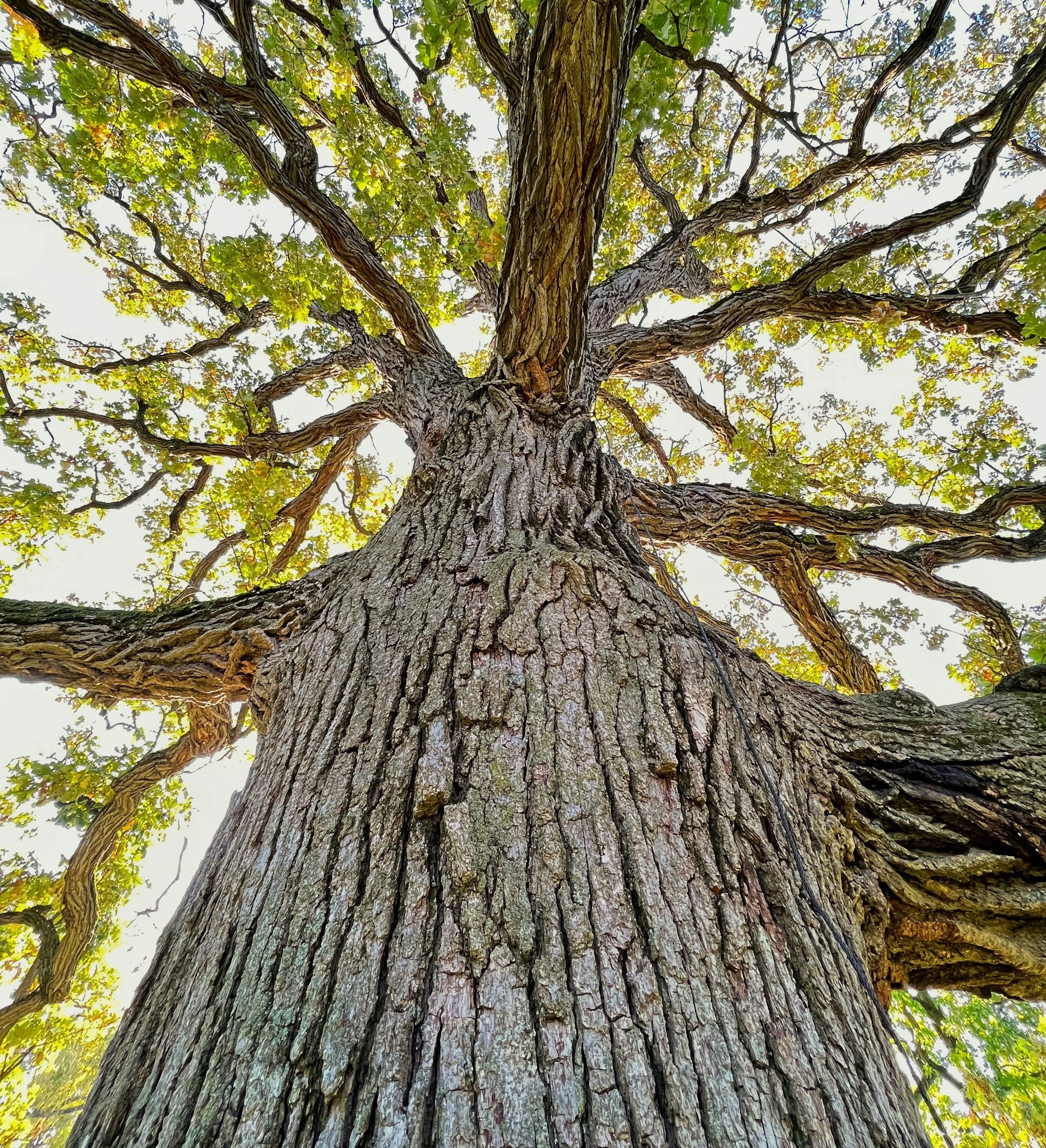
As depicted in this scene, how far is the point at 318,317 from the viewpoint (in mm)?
5105

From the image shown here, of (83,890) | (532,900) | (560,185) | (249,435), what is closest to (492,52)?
(560,185)

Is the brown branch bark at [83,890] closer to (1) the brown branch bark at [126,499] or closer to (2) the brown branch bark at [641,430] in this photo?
(1) the brown branch bark at [126,499]

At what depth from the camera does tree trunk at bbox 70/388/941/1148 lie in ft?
2.86

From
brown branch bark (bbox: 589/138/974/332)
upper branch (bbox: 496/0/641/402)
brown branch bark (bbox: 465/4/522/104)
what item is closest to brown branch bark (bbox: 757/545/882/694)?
upper branch (bbox: 496/0/641/402)

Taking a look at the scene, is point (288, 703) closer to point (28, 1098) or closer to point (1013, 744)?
point (1013, 744)

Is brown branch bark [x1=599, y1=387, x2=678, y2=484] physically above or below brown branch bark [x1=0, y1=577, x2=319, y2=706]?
above

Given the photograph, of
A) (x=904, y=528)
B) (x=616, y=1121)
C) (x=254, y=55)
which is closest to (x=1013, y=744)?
(x=616, y=1121)

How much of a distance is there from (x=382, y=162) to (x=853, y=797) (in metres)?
4.42

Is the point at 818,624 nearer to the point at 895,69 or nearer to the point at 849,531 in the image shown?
the point at 849,531

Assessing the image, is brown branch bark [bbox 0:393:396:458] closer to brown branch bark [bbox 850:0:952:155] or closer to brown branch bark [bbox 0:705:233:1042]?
brown branch bark [bbox 0:705:233:1042]

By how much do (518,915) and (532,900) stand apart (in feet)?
0.12

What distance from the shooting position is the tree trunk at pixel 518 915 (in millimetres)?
872

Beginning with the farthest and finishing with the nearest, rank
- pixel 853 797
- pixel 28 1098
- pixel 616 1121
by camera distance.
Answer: pixel 28 1098, pixel 853 797, pixel 616 1121

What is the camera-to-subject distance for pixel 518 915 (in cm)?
104
